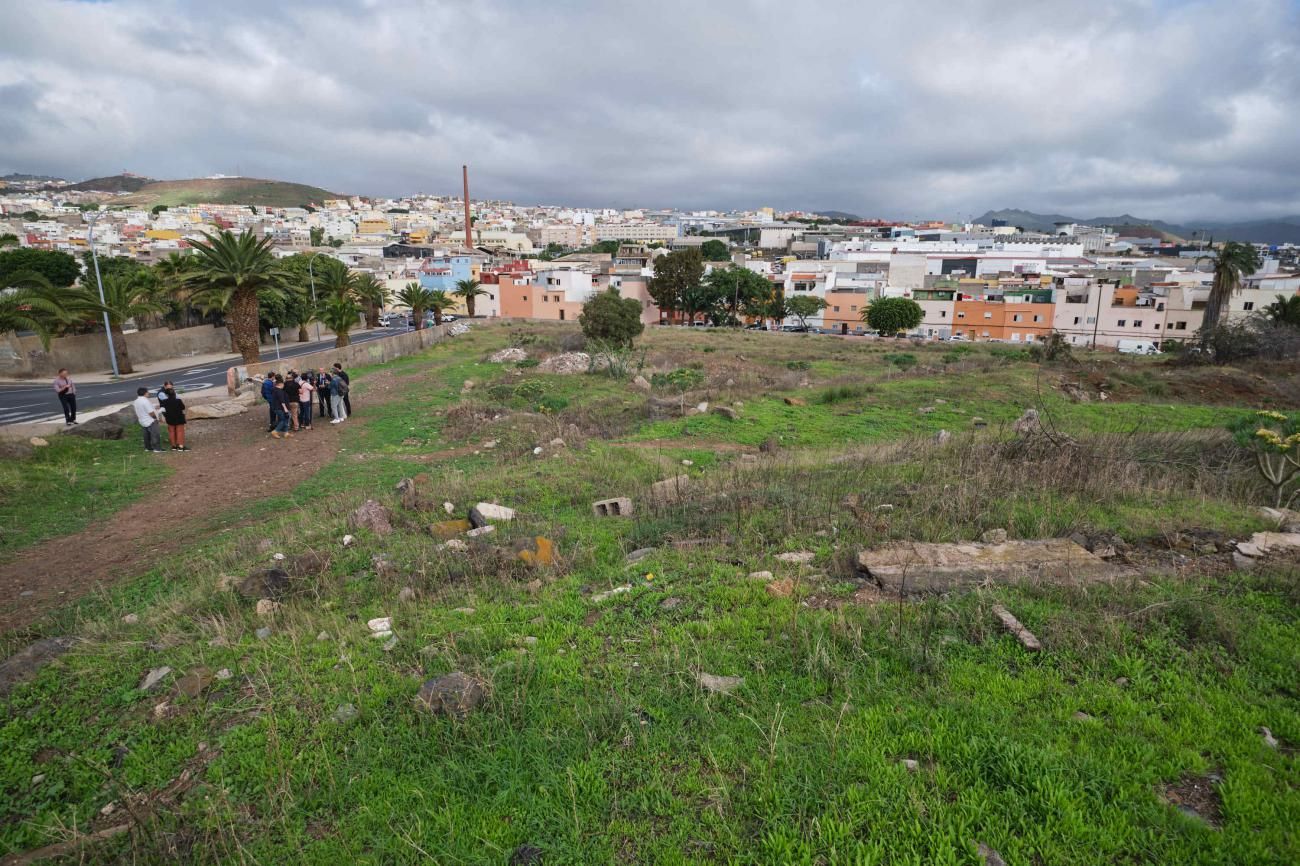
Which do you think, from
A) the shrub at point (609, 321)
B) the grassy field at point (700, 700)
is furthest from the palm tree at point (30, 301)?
the shrub at point (609, 321)

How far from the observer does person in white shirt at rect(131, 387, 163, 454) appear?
13.4 m

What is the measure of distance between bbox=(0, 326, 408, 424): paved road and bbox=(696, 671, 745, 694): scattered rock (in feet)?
73.0

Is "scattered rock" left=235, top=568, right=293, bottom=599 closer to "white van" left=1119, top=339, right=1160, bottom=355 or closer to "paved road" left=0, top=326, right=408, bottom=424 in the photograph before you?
"paved road" left=0, top=326, right=408, bottom=424

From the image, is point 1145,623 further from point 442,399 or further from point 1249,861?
point 442,399

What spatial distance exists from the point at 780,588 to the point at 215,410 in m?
17.1

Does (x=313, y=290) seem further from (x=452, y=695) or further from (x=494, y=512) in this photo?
(x=452, y=695)

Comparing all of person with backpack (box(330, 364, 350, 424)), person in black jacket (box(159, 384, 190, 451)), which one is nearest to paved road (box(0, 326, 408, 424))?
person in black jacket (box(159, 384, 190, 451))

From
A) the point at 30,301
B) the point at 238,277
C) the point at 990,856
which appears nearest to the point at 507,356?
the point at 238,277

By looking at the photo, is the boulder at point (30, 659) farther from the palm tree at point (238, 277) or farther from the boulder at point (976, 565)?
the palm tree at point (238, 277)

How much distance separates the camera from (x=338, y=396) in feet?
52.7

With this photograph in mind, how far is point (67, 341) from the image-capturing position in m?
27.7

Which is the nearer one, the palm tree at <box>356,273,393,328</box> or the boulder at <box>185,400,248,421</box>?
the boulder at <box>185,400,248,421</box>

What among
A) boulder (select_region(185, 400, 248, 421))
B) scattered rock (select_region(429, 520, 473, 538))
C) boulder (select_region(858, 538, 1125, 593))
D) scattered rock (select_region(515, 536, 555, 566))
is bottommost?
boulder (select_region(185, 400, 248, 421))

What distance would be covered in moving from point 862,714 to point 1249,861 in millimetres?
1719
